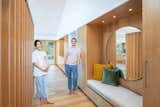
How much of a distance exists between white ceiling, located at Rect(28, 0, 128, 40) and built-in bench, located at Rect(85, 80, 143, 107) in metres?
1.68

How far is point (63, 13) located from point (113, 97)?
21.7 ft

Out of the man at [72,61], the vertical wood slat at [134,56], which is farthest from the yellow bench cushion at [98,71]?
the vertical wood slat at [134,56]

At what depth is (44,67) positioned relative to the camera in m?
3.51

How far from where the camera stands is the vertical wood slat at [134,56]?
3.19 metres

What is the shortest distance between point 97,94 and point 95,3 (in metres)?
2.27

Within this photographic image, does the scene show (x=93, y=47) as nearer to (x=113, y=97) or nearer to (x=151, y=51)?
(x=113, y=97)

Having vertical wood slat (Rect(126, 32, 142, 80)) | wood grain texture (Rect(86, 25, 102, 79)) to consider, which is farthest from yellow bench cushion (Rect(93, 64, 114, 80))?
vertical wood slat (Rect(126, 32, 142, 80))

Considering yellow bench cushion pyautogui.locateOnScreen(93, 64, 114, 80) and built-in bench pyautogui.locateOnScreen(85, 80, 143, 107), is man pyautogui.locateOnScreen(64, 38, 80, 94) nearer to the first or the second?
yellow bench cushion pyautogui.locateOnScreen(93, 64, 114, 80)

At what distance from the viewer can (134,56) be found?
11.0 feet

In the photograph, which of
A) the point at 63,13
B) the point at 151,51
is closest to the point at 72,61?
the point at 151,51

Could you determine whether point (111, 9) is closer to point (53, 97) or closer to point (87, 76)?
point (87, 76)

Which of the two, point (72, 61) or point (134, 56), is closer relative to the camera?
point (134, 56)

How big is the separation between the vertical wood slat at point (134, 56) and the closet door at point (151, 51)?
151 centimetres

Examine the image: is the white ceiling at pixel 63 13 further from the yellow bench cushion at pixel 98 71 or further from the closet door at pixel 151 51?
the yellow bench cushion at pixel 98 71
